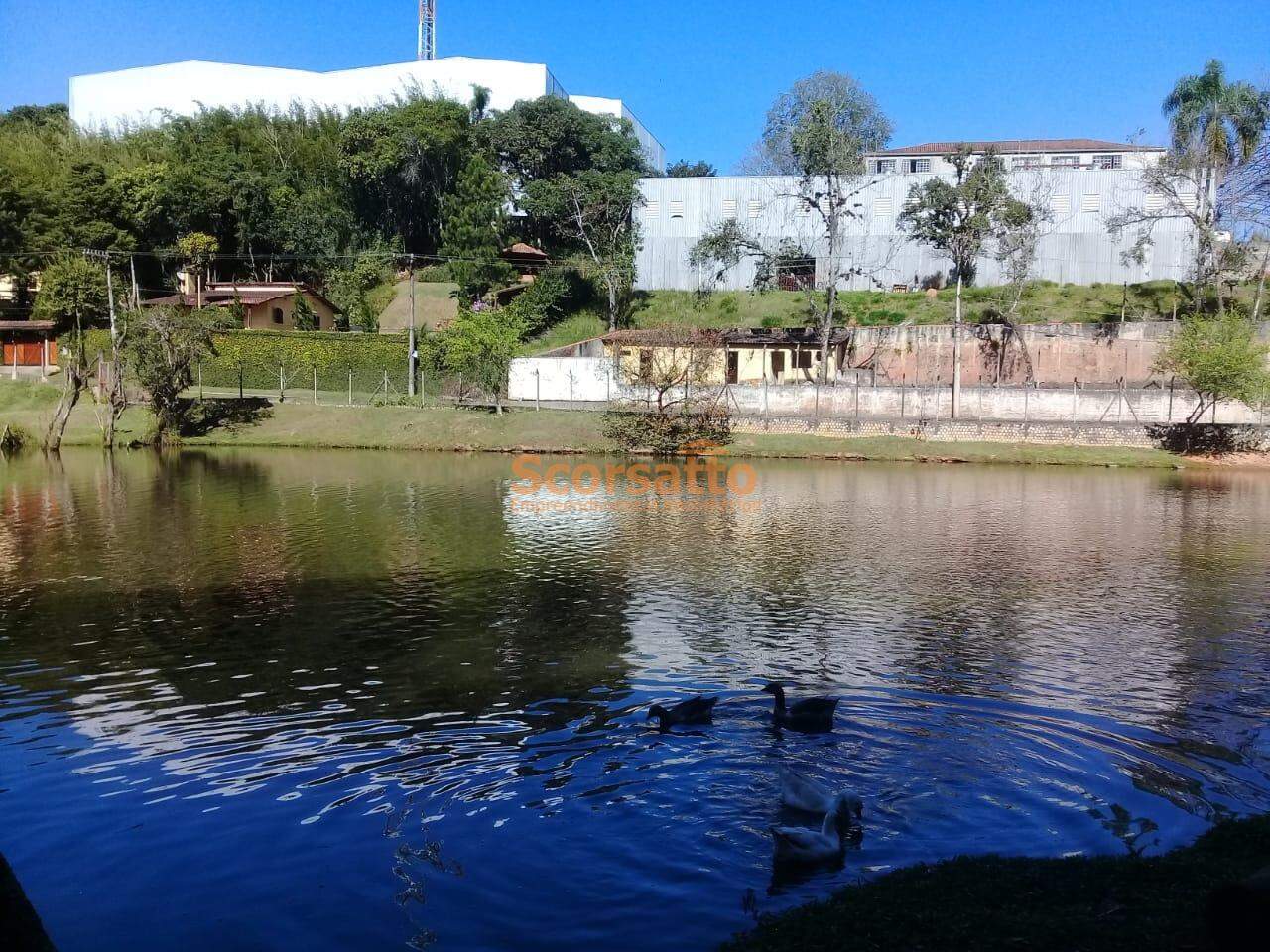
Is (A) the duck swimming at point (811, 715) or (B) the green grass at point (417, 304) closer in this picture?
(A) the duck swimming at point (811, 715)

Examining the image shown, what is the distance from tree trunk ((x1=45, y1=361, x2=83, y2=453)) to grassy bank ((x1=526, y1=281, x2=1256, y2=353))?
2854 centimetres

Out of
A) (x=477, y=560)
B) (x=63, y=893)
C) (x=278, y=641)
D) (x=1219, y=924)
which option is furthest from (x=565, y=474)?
(x=1219, y=924)

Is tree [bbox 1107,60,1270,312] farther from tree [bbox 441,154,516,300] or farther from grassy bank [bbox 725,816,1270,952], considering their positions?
grassy bank [bbox 725,816,1270,952]

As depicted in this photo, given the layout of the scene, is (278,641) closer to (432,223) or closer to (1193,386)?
(1193,386)

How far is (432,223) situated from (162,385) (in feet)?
141

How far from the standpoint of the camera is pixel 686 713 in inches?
534

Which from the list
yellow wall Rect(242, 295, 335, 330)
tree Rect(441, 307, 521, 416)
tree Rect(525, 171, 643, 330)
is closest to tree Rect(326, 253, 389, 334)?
yellow wall Rect(242, 295, 335, 330)

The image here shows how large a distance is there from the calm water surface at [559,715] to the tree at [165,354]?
2348cm

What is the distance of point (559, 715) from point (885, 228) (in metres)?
72.6

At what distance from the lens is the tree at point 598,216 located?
248 ft

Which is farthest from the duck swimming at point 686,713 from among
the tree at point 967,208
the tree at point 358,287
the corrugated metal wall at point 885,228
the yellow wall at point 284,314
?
the tree at point 358,287

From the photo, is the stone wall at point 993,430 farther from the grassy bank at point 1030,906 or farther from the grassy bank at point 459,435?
the grassy bank at point 1030,906

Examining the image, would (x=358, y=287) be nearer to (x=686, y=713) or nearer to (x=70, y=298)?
(x=70, y=298)

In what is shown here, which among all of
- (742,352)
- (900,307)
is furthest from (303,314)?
(900,307)
